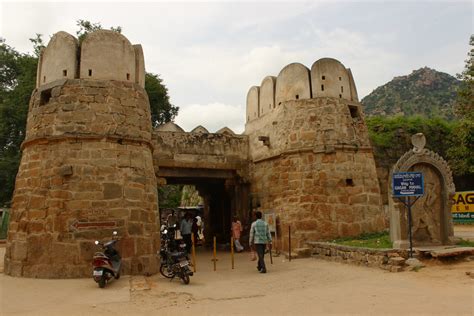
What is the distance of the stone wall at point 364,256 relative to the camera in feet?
25.5

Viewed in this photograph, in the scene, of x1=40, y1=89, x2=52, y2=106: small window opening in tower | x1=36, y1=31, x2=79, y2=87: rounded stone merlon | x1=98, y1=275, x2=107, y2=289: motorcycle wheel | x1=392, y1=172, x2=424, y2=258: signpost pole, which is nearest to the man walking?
x1=392, y1=172, x2=424, y2=258: signpost pole

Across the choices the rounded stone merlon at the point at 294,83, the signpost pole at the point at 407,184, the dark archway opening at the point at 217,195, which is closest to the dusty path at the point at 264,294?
the signpost pole at the point at 407,184

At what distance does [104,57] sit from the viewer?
8.87 m

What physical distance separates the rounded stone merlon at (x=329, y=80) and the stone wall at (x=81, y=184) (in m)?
5.34

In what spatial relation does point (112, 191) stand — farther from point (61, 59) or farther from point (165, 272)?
point (61, 59)

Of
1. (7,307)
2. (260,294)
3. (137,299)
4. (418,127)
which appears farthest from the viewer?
(418,127)

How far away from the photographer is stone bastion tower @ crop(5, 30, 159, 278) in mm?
7867

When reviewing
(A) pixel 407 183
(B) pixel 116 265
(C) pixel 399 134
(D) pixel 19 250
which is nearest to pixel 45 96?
(D) pixel 19 250

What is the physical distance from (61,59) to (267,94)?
6.40 meters

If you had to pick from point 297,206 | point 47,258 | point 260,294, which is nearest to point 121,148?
point 47,258

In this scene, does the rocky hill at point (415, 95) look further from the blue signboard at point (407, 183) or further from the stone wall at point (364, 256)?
the blue signboard at point (407, 183)

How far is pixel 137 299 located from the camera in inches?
234

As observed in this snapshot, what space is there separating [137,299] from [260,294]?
1.81 meters

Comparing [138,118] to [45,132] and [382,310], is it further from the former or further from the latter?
[382,310]
